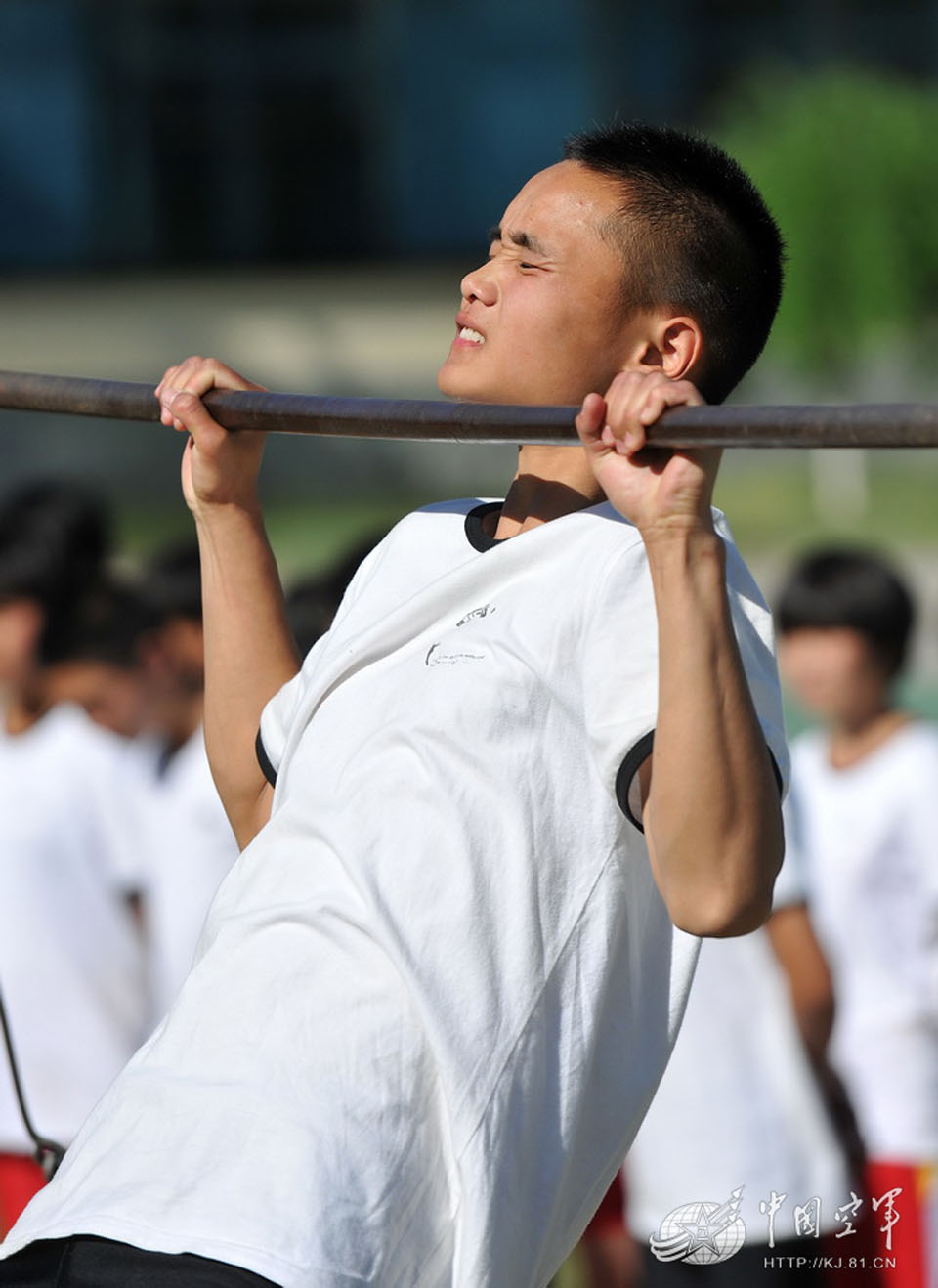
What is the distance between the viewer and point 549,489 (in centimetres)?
180

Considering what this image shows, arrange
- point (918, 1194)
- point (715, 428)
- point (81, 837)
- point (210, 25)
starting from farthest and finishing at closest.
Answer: point (210, 25)
point (81, 837)
point (918, 1194)
point (715, 428)

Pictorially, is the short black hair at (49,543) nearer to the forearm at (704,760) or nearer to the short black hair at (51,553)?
the short black hair at (51,553)

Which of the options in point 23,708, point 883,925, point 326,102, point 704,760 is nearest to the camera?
Result: point 704,760

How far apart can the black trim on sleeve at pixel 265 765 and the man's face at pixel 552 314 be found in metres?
0.39

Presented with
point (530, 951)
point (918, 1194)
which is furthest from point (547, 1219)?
point (918, 1194)

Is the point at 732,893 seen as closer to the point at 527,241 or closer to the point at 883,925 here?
the point at 527,241

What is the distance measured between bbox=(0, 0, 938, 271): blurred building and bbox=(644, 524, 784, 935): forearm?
1780cm

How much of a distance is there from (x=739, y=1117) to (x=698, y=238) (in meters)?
1.71

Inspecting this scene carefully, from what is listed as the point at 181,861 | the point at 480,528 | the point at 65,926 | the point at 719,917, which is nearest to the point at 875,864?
the point at 181,861

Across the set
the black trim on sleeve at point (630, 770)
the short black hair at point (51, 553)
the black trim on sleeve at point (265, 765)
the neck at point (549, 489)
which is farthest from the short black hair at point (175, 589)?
the black trim on sleeve at point (630, 770)

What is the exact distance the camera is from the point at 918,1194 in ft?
11.0

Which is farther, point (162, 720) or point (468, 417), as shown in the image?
point (162, 720)

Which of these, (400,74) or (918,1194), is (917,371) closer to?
(400,74)

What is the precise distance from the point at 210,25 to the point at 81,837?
16.7 m
